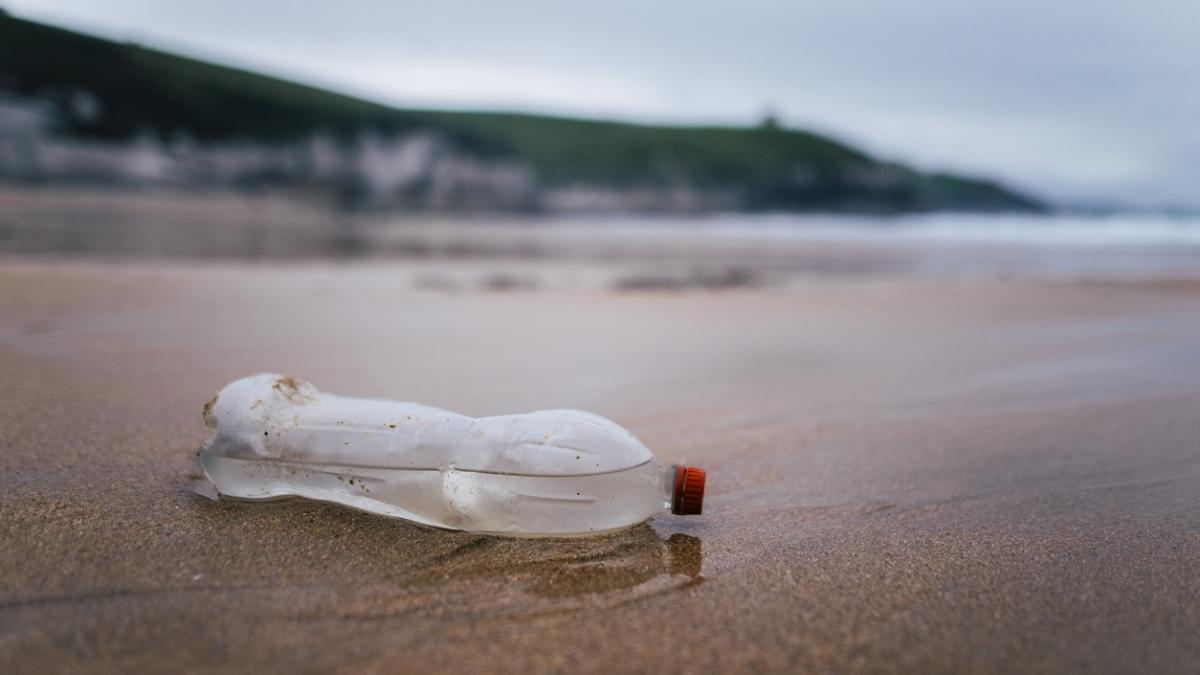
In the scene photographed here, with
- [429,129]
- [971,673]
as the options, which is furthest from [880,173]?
[971,673]

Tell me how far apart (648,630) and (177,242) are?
900 centimetres

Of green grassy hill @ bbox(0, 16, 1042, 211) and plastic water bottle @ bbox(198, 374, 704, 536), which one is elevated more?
green grassy hill @ bbox(0, 16, 1042, 211)

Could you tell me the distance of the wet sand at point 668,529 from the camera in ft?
2.70

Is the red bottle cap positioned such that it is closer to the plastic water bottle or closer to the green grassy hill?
the plastic water bottle

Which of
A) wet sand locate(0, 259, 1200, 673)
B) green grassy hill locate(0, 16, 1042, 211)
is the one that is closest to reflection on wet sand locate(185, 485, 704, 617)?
wet sand locate(0, 259, 1200, 673)

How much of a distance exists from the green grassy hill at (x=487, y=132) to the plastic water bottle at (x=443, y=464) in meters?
40.7

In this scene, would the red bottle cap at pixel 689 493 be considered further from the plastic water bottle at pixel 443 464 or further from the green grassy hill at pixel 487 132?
the green grassy hill at pixel 487 132

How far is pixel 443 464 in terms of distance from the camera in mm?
1162

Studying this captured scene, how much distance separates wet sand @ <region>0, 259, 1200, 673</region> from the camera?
0.82 meters

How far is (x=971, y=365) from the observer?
8.87 ft

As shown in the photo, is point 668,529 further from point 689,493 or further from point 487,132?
point 487,132

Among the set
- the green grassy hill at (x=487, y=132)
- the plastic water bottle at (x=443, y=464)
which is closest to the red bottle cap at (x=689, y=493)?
the plastic water bottle at (x=443, y=464)

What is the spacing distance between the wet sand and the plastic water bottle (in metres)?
0.04

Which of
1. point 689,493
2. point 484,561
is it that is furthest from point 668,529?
point 484,561
